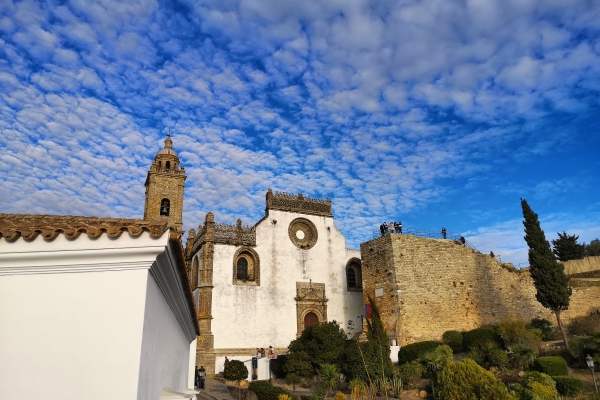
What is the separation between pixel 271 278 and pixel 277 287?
712mm

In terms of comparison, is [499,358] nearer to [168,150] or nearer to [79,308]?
[79,308]

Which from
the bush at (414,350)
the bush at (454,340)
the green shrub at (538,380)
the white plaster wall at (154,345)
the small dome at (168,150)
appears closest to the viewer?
the white plaster wall at (154,345)

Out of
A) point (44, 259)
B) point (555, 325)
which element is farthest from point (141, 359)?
point (555, 325)

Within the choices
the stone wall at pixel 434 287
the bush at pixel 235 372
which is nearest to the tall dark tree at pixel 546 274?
the stone wall at pixel 434 287

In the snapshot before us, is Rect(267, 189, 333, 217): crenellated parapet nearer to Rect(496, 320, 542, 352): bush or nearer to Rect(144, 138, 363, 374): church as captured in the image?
Rect(144, 138, 363, 374): church

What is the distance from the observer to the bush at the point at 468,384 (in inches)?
427

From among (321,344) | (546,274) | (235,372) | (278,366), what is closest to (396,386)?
(321,344)

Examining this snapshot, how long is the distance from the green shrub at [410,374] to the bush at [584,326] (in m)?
11.6

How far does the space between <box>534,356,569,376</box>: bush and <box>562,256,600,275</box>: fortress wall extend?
3041 cm

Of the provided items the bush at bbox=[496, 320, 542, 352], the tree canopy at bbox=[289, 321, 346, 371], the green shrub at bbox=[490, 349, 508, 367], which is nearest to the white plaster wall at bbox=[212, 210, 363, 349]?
the tree canopy at bbox=[289, 321, 346, 371]

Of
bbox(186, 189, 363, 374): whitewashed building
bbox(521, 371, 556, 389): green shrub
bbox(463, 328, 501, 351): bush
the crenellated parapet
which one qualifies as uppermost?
the crenellated parapet

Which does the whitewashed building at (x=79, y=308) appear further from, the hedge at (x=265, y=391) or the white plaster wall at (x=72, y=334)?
the hedge at (x=265, y=391)

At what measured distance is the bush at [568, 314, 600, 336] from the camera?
23.0m

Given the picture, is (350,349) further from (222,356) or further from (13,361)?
(13,361)
